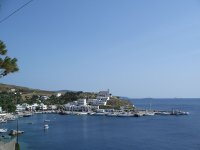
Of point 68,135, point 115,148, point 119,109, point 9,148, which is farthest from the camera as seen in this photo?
point 119,109

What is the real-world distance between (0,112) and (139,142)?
35.1 m

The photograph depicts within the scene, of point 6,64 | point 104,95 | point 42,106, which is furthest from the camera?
point 104,95

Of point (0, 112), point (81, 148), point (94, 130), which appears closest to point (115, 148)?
point (81, 148)

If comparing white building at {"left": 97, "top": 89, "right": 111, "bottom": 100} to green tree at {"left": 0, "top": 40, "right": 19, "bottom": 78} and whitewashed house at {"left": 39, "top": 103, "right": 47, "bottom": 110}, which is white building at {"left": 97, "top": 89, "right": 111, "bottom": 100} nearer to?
whitewashed house at {"left": 39, "top": 103, "right": 47, "bottom": 110}

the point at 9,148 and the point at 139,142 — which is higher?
the point at 9,148

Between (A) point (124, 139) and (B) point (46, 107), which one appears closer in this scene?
(A) point (124, 139)

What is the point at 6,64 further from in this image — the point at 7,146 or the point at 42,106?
the point at 42,106

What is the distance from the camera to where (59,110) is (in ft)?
315

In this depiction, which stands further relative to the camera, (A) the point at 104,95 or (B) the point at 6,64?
(A) the point at 104,95

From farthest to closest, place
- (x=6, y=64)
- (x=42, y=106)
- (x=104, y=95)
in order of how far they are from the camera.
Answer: (x=104, y=95) < (x=42, y=106) < (x=6, y=64)

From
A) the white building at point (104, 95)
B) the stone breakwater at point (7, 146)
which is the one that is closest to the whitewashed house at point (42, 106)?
the white building at point (104, 95)

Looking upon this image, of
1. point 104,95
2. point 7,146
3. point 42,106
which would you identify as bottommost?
point 7,146

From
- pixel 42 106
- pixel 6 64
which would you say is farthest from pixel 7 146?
pixel 42 106

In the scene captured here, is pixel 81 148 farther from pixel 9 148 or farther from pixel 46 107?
pixel 46 107
